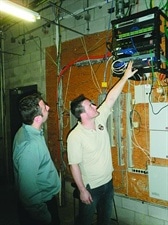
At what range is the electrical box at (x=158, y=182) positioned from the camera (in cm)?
264

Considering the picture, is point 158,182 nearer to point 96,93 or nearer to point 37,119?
point 96,93

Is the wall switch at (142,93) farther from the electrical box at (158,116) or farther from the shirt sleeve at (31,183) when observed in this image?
the shirt sleeve at (31,183)

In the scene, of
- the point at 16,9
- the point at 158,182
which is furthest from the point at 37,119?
the point at 158,182

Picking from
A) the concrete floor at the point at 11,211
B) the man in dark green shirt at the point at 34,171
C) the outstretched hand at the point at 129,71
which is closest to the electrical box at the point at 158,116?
the outstretched hand at the point at 129,71

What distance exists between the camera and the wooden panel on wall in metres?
2.87

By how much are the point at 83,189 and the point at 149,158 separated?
3.37ft

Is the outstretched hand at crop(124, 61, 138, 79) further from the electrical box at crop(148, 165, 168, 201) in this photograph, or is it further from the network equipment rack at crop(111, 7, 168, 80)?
the electrical box at crop(148, 165, 168, 201)

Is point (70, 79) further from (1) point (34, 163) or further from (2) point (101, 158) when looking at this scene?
(1) point (34, 163)

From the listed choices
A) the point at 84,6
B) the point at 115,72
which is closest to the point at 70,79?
the point at 84,6

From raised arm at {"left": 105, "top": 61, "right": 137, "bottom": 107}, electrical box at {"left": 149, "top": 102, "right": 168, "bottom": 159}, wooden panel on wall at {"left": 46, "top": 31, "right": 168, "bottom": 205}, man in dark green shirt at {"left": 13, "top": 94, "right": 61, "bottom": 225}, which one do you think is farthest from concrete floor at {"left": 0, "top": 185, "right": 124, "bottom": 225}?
raised arm at {"left": 105, "top": 61, "right": 137, "bottom": 107}

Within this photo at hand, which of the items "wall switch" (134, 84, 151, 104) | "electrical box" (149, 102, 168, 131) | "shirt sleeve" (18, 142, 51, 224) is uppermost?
"wall switch" (134, 84, 151, 104)

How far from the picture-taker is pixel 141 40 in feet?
6.81

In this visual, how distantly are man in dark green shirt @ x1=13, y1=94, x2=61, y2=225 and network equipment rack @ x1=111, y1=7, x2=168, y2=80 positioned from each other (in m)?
0.97

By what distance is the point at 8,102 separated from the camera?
5.07 m
